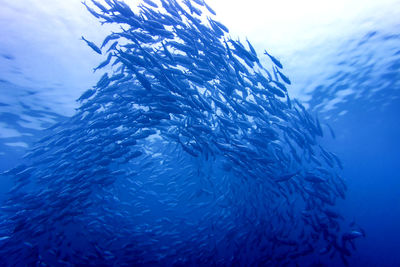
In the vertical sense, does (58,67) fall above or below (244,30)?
below

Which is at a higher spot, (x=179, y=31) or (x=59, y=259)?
(x=179, y=31)

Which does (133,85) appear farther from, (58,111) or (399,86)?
(399,86)

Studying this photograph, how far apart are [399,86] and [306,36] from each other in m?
14.6

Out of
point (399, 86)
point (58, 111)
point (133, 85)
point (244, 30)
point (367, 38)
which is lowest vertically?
point (58, 111)

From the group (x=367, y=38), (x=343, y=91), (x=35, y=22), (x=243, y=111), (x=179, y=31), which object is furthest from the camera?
(x=343, y=91)

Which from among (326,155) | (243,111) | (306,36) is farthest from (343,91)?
(243,111)

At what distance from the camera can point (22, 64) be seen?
12.0 m

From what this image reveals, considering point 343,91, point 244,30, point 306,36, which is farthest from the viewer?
point 343,91

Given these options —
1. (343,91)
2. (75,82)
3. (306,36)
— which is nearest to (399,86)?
(343,91)

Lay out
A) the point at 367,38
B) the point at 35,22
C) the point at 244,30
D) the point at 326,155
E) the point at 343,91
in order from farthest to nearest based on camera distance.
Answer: the point at 343,91 < the point at 367,38 < the point at 244,30 < the point at 35,22 < the point at 326,155

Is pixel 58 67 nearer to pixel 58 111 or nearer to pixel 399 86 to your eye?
pixel 58 111

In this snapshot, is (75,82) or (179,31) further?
(75,82)

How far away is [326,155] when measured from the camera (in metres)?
8.39

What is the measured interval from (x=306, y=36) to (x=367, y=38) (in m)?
3.89
